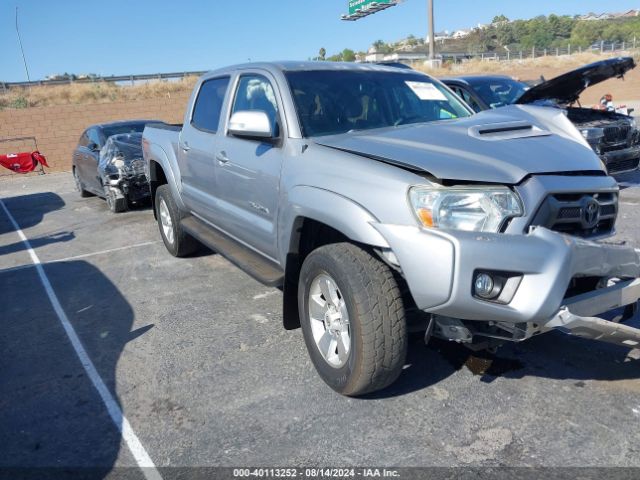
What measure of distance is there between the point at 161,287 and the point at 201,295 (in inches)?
21.8

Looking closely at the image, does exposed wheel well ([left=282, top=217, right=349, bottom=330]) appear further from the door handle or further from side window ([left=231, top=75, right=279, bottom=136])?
the door handle

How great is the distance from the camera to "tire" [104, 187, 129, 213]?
30.6ft

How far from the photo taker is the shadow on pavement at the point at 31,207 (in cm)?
952

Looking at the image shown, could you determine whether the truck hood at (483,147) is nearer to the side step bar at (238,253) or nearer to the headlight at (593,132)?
the side step bar at (238,253)

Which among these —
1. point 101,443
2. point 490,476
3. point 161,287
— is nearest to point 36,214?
point 161,287

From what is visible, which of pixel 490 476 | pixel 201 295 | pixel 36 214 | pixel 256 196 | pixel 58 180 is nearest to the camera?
pixel 490 476

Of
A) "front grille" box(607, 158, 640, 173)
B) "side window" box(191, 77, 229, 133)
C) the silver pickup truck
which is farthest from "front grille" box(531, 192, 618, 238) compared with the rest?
"front grille" box(607, 158, 640, 173)

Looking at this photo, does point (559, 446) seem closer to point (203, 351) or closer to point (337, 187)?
point (337, 187)

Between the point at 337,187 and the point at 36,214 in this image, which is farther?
the point at 36,214

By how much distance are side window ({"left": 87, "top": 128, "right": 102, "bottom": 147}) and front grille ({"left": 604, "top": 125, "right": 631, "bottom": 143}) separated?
8.64 meters

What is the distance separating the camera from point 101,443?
293 cm

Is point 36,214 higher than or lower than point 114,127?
lower

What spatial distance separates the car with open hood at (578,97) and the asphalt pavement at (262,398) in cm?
405

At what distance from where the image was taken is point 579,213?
279 cm
